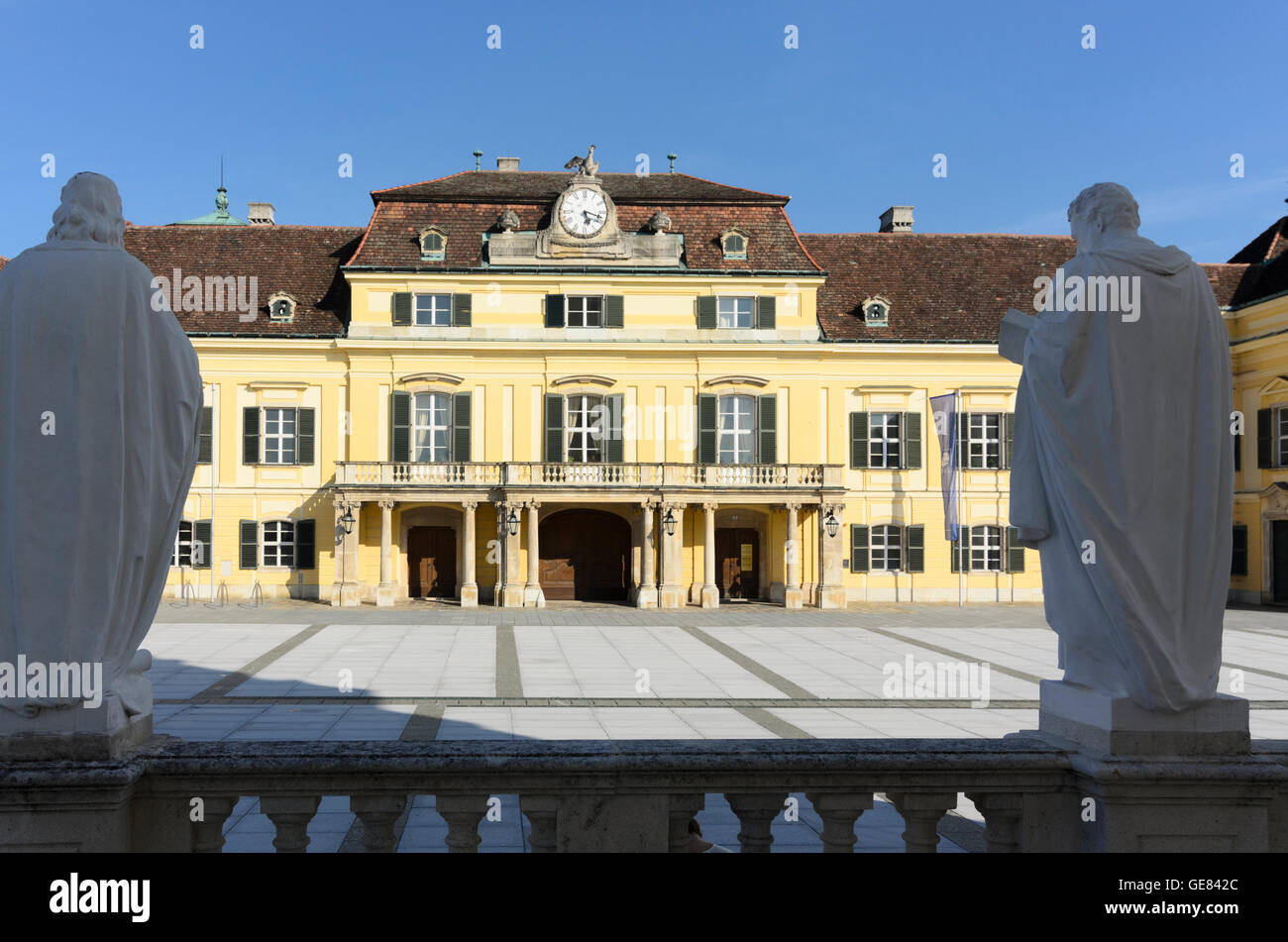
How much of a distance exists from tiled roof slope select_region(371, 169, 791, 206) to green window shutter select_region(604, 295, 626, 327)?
3.40 meters

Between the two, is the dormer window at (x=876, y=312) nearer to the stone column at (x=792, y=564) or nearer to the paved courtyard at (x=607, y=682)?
the stone column at (x=792, y=564)

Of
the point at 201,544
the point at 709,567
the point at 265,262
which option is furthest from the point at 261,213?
the point at 709,567

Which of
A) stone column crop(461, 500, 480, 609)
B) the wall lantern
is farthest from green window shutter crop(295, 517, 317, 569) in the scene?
the wall lantern

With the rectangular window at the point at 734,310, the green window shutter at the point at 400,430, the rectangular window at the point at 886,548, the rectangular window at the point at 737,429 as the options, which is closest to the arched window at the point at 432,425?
the green window shutter at the point at 400,430

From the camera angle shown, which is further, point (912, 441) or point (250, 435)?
point (912, 441)

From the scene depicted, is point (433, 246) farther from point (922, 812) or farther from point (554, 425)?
point (922, 812)

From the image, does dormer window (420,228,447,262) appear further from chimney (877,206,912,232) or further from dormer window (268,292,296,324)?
chimney (877,206,912,232)

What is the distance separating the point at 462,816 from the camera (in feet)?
11.1

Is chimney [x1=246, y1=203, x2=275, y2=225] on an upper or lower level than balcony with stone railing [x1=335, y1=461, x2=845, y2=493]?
upper

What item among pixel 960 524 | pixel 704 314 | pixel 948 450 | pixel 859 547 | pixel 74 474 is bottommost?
pixel 859 547

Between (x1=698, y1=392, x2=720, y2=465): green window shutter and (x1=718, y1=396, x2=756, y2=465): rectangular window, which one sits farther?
(x1=718, y1=396, x2=756, y2=465): rectangular window

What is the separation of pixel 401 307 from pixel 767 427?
12.3m

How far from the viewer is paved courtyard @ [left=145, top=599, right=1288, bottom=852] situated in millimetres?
7570
